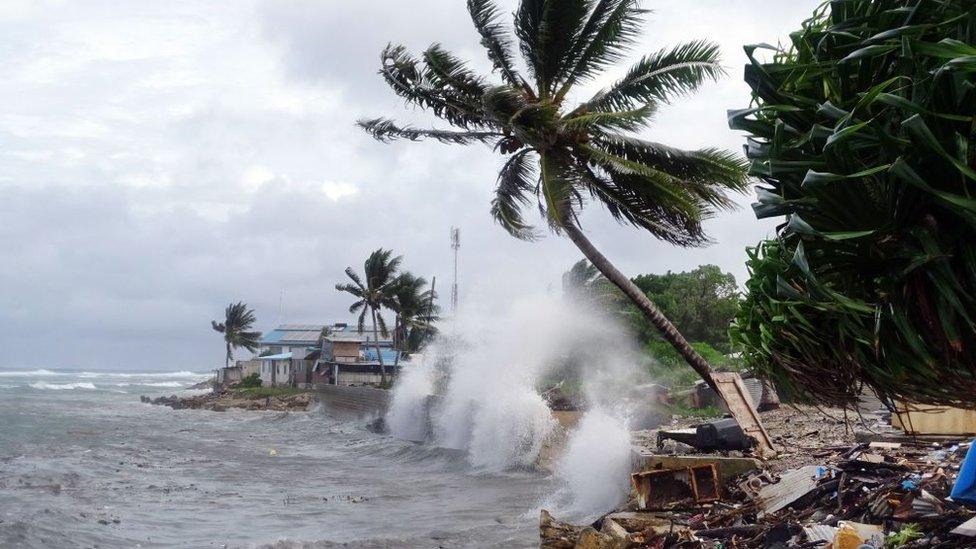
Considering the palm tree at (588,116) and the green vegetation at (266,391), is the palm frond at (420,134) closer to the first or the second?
the palm tree at (588,116)

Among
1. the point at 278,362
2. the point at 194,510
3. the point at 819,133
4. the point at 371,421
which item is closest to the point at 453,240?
the point at 371,421

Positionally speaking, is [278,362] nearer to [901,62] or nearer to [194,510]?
[194,510]

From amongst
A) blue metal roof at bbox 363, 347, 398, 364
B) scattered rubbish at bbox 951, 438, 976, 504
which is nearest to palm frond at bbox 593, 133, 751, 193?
scattered rubbish at bbox 951, 438, 976, 504

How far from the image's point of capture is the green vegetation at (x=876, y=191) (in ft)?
10.0

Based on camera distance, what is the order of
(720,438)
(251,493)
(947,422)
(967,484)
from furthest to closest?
(251,493) < (720,438) < (947,422) < (967,484)

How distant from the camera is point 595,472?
57.6ft

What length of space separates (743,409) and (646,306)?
92.1 inches

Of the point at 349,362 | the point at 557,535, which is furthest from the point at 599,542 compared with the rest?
the point at 349,362

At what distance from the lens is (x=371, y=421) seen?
4528cm

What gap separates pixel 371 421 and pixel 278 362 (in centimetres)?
3502

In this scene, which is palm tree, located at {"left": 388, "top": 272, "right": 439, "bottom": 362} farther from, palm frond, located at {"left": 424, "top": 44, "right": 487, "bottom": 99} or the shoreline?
palm frond, located at {"left": 424, "top": 44, "right": 487, "bottom": 99}

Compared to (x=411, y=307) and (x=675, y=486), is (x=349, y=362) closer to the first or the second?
(x=411, y=307)

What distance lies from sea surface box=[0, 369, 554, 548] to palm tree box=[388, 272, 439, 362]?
682 inches

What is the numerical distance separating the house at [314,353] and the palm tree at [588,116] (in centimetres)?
4091
